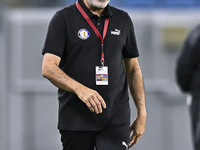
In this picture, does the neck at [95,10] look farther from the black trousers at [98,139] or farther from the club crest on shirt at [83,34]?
the black trousers at [98,139]

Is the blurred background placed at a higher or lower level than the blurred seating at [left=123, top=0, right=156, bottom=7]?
lower

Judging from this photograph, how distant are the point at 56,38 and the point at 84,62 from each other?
0.23 meters

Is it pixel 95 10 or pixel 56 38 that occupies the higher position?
pixel 95 10

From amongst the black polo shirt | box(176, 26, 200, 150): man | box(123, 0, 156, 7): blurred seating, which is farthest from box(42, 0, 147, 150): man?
box(123, 0, 156, 7): blurred seating

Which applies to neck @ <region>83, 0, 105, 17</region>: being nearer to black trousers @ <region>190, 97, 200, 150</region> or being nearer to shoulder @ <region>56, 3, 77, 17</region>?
shoulder @ <region>56, 3, 77, 17</region>

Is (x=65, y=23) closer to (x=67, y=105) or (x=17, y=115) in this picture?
(x=67, y=105)

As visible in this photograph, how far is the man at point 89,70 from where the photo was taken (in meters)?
2.76

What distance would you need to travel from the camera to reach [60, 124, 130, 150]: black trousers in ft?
9.09

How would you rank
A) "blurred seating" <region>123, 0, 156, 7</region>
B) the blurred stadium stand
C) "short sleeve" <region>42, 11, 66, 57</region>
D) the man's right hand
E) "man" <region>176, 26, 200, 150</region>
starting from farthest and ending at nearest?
"blurred seating" <region>123, 0, 156, 7</region> < the blurred stadium stand < "short sleeve" <region>42, 11, 66, 57</region> < the man's right hand < "man" <region>176, 26, 200, 150</region>

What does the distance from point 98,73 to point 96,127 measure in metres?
0.33

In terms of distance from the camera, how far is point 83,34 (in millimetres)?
2775

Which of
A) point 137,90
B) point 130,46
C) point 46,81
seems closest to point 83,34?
point 130,46

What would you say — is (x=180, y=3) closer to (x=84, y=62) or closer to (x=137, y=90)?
(x=137, y=90)

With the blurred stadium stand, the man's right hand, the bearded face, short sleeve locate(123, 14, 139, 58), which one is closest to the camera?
the man's right hand
